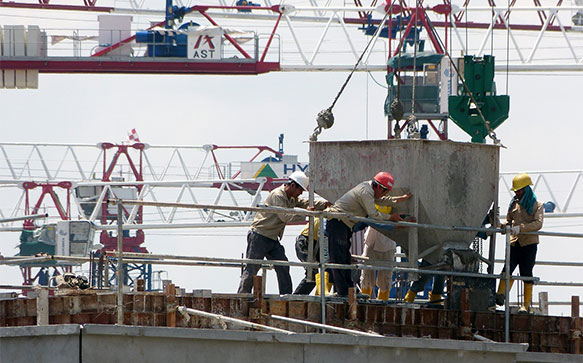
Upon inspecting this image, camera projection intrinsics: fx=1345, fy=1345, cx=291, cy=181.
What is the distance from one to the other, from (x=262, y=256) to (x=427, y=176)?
8.26ft

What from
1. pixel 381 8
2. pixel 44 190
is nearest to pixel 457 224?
pixel 381 8

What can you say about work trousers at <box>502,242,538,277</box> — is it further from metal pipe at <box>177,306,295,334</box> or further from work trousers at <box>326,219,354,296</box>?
metal pipe at <box>177,306,295,334</box>

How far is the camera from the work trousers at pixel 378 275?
18719mm

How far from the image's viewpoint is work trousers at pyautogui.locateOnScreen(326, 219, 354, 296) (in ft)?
54.3

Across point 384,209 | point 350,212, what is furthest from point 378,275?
point 350,212

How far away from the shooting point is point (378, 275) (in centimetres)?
1905

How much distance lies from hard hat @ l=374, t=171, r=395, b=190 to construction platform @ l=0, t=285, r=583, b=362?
1.44 m

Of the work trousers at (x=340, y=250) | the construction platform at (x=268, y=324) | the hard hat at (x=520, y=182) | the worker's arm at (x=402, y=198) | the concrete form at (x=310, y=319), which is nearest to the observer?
the construction platform at (x=268, y=324)

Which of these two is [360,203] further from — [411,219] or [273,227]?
[273,227]

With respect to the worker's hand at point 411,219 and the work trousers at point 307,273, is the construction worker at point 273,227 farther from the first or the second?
the worker's hand at point 411,219

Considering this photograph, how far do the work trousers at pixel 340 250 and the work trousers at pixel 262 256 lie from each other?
4.27 ft

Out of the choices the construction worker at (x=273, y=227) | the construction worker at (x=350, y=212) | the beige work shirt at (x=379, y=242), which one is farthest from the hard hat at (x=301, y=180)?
the beige work shirt at (x=379, y=242)

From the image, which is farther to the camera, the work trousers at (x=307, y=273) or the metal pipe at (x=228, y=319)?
the work trousers at (x=307, y=273)

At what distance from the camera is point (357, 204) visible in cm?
1639
